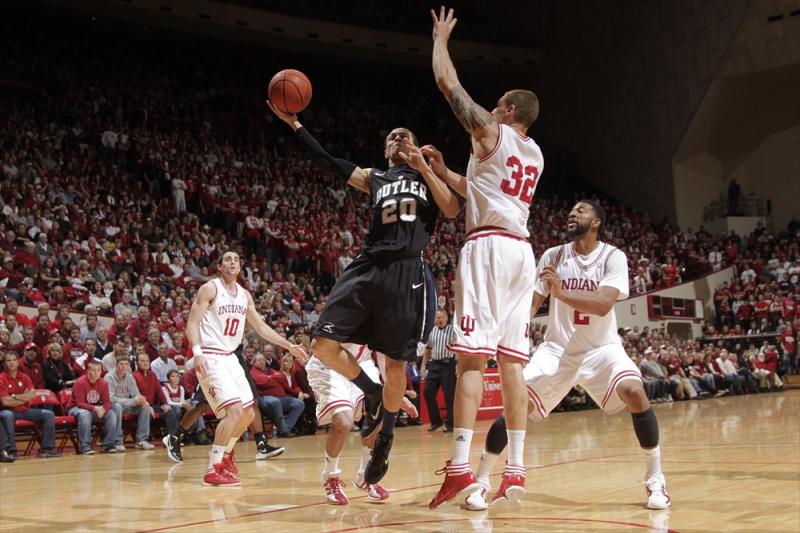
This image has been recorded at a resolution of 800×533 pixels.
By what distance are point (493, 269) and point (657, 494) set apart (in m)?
1.76

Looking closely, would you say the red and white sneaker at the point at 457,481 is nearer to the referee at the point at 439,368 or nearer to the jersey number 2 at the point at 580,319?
the jersey number 2 at the point at 580,319

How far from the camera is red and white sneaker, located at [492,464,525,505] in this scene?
464 centimetres

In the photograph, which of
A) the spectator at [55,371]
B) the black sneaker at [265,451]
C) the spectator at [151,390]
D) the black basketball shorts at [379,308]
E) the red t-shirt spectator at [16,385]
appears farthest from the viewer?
the spectator at [151,390]

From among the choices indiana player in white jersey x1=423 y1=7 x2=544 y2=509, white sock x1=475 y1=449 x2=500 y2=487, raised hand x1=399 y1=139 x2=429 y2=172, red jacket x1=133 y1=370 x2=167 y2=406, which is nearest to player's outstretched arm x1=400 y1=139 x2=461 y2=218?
raised hand x1=399 y1=139 x2=429 y2=172

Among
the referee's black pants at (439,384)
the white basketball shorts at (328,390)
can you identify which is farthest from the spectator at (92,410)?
the white basketball shorts at (328,390)

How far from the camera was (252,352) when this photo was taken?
1316 centimetres

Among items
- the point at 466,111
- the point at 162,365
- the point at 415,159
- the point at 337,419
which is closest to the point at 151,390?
the point at 162,365

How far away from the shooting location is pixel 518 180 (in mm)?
4941

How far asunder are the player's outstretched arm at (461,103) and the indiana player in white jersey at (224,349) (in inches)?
128

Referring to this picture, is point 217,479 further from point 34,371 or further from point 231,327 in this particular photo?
point 34,371

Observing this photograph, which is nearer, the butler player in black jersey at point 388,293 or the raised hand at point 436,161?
the raised hand at point 436,161

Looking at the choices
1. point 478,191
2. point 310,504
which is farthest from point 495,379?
point 478,191

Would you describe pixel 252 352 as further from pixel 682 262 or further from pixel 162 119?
pixel 682 262

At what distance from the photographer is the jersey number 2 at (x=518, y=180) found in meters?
4.91
